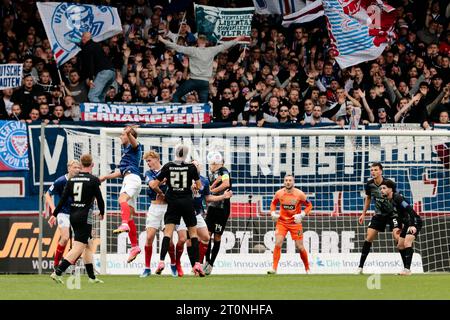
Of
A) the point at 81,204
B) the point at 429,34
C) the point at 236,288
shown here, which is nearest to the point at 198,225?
the point at 81,204

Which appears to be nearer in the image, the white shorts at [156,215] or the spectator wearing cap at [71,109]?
the white shorts at [156,215]

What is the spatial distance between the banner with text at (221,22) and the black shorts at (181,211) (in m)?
8.69

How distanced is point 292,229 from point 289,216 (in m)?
0.25

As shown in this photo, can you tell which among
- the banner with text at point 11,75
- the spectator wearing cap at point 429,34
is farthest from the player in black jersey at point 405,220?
the spectator wearing cap at point 429,34

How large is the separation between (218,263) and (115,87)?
5259mm

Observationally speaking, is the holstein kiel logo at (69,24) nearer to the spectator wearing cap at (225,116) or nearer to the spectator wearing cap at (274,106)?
the spectator wearing cap at (225,116)

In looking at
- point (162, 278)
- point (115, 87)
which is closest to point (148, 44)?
point (115, 87)

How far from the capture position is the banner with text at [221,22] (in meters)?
29.1

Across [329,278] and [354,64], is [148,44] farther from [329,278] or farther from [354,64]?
[329,278]

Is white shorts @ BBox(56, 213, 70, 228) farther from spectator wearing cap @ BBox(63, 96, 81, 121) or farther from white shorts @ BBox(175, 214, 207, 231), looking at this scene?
spectator wearing cap @ BBox(63, 96, 81, 121)

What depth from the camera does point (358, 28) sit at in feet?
95.9

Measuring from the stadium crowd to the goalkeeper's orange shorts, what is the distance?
3.47 meters

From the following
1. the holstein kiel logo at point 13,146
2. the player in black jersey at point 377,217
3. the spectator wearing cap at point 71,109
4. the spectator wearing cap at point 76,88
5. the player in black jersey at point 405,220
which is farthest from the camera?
the spectator wearing cap at point 76,88

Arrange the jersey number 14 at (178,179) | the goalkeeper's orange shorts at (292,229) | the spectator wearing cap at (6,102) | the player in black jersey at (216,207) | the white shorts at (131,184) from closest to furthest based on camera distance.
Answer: the jersey number 14 at (178,179)
the white shorts at (131,184)
the player in black jersey at (216,207)
the goalkeeper's orange shorts at (292,229)
the spectator wearing cap at (6,102)
